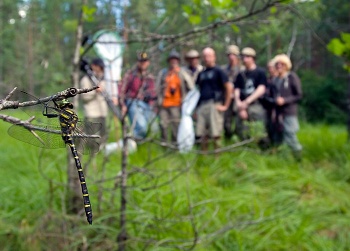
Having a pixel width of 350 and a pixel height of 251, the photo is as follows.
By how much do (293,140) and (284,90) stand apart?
2.29 feet


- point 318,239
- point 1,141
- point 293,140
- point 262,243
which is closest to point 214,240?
point 262,243

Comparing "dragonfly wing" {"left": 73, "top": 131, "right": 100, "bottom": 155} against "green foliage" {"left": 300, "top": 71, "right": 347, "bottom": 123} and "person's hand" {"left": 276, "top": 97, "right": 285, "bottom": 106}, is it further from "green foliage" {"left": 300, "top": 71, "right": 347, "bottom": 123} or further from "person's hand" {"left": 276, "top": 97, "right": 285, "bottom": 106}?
"green foliage" {"left": 300, "top": 71, "right": 347, "bottom": 123}

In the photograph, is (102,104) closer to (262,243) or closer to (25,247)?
(25,247)

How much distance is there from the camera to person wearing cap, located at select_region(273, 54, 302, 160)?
5414 mm

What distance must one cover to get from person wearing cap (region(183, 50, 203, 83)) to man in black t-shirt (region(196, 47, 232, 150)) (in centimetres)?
12

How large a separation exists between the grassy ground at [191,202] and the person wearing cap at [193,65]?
1100 mm

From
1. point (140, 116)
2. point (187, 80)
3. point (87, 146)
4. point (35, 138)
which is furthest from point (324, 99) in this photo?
point (35, 138)

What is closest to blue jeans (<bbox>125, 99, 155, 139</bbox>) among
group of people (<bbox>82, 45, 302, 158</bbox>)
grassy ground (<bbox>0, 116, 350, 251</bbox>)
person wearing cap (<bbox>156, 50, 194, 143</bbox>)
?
grassy ground (<bbox>0, 116, 350, 251</bbox>)

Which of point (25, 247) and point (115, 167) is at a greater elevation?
point (115, 167)

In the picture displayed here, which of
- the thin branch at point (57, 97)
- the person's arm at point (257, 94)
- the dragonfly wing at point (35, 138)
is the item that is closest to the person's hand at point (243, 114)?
the person's arm at point (257, 94)

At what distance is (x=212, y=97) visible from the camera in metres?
5.40

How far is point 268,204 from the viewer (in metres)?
4.29

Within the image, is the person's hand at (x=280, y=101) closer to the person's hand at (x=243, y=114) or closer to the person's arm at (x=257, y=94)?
the person's arm at (x=257, y=94)

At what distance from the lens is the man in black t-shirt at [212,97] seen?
5270mm
